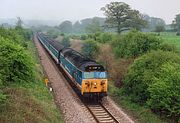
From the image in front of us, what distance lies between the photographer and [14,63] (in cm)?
2389

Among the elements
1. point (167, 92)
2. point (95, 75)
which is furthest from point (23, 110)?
point (167, 92)

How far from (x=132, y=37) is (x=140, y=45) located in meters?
3.87

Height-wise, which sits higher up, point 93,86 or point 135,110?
point 93,86

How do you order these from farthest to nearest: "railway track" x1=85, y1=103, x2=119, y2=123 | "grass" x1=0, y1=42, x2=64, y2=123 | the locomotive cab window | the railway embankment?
the locomotive cab window, the railway embankment, "railway track" x1=85, y1=103, x2=119, y2=123, "grass" x1=0, y1=42, x2=64, y2=123

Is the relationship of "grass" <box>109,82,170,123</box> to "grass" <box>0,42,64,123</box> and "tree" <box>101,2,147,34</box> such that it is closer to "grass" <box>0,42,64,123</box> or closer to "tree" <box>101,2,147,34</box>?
"grass" <box>0,42,64,123</box>

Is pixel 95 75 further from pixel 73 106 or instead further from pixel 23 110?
pixel 23 110

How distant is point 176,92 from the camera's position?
779 inches

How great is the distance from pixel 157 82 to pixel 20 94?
8.93 m

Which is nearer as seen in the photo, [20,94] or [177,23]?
[20,94]

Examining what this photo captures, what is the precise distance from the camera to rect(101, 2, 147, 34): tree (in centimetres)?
6931

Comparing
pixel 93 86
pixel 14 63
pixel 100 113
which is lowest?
pixel 100 113

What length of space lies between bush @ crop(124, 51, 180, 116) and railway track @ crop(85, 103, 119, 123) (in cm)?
275

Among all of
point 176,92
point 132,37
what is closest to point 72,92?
point 176,92

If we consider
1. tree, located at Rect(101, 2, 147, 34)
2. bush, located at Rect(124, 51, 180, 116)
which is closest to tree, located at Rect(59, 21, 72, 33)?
tree, located at Rect(101, 2, 147, 34)
